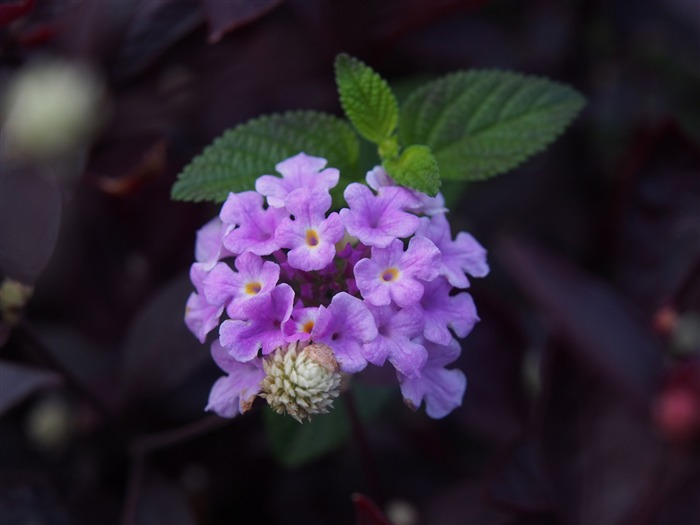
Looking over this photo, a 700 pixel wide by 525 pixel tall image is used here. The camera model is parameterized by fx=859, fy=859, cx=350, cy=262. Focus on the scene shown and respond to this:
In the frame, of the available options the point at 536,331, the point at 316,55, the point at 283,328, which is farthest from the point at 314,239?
the point at 536,331

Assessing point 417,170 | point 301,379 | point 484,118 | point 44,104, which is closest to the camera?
point 301,379

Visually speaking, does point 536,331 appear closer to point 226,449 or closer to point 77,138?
point 226,449

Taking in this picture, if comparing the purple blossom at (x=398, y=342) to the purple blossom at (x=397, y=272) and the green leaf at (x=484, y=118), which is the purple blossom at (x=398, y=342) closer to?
the purple blossom at (x=397, y=272)

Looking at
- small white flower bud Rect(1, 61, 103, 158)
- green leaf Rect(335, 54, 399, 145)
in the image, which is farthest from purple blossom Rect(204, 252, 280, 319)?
small white flower bud Rect(1, 61, 103, 158)

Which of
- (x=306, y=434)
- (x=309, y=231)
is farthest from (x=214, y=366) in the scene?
(x=309, y=231)

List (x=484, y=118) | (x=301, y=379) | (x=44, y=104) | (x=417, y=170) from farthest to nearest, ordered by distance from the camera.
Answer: (x=44, y=104)
(x=484, y=118)
(x=417, y=170)
(x=301, y=379)

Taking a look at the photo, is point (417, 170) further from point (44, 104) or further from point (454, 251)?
point (44, 104)
